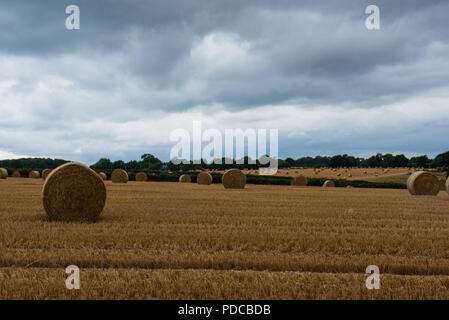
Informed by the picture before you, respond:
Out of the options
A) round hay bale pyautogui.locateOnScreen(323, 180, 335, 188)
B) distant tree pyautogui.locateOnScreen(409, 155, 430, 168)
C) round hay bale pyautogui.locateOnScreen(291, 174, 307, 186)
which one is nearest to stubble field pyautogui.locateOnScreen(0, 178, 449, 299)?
round hay bale pyautogui.locateOnScreen(323, 180, 335, 188)

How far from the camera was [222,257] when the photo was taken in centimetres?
671

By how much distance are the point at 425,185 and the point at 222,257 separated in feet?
72.2

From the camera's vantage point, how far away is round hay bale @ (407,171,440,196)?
24078mm

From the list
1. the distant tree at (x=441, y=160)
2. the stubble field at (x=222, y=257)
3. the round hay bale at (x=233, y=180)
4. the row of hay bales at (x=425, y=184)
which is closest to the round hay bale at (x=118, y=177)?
the round hay bale at (x=233, y=180)

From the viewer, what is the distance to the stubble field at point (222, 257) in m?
5.11

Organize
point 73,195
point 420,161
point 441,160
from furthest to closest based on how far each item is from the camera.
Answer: point 420,161, point 441,160, point 73,195

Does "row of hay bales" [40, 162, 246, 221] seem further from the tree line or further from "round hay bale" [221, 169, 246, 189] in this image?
the tree line

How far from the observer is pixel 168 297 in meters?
4.88

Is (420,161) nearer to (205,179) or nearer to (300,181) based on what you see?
(300,181)

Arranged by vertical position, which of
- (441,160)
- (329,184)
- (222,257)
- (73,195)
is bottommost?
(329,184)

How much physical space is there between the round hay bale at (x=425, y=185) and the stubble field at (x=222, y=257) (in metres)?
14.2

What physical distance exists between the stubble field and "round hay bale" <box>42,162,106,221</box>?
63 cm

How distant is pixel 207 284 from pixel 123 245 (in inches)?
119

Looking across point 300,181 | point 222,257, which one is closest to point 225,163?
point 300,181
